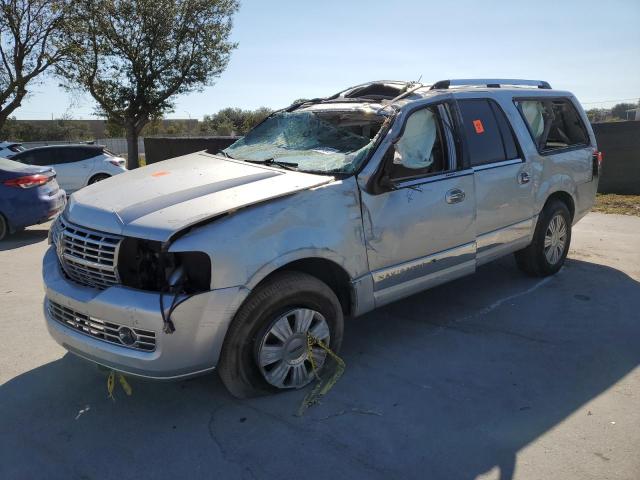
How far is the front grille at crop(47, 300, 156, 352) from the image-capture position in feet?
9.73

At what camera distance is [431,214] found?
4.11 m

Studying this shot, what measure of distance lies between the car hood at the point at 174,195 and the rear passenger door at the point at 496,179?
5.31ft

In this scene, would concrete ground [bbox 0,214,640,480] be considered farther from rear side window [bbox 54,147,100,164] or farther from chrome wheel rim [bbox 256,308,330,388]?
rear side window [bbox 54,147,100,164]

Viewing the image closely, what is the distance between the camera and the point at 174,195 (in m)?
3.39

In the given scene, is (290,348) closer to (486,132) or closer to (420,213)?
(420,213)

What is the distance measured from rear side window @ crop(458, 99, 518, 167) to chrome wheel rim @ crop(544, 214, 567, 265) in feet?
3.46

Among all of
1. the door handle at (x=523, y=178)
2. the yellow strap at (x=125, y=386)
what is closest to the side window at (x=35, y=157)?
the yellow strap at (x=125, y=386)

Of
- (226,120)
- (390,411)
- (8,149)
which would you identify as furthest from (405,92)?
(226,120)

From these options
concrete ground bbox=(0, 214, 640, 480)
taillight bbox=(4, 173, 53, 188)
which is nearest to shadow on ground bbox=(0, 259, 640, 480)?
concrete ground bbox=(0, 214, 640, 480)

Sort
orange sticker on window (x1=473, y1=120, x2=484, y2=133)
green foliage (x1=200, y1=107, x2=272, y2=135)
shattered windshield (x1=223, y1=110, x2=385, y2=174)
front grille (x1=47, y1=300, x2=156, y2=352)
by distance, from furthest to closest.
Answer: green foliage (x1=200, y1=107, x2=272, y2=135)
orange sticker on window (x1=473, y1=120, x2=484, y2=133)
shattered windshield (x1=223, y1=110, x2=385, y2=174)
front grille (x1=47, y1=300, x2=156, y2=352)

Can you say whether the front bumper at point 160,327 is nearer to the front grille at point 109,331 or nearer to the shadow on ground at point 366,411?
the front grille at point 109,331

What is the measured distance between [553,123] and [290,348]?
4.19 metres

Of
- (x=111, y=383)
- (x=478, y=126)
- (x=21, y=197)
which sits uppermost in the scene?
(x=478, y=126)

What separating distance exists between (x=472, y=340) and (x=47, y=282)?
3.09m
